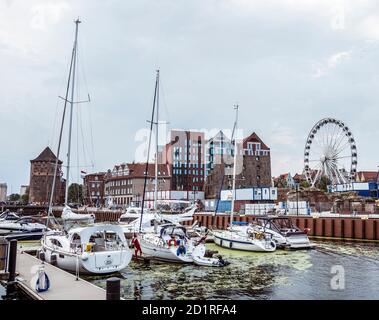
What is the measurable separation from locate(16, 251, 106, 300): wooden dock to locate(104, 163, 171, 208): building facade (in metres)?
99.1

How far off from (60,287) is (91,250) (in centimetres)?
529

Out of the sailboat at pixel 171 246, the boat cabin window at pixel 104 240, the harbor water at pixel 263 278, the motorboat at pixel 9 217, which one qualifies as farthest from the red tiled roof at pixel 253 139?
the boat cabin window at pixel 104 240

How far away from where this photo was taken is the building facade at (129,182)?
12511 centimetres

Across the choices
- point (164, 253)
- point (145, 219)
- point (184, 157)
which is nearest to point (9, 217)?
point (145, 219)

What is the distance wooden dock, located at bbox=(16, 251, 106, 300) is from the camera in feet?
45.0

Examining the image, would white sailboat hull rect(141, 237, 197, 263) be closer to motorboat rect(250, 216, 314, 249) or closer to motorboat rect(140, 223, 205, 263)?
motorboat rect(140, 223, 205, 263)

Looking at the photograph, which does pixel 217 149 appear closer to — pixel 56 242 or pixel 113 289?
pixel 56 242

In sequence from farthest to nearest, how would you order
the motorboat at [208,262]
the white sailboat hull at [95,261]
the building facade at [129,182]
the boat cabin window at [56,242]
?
the building facade at [129,182] → the motorboat at [208,262] → the boat cabin window at [56,242] → the white sailboat hull at [95,261]

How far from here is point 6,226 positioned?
44.5m

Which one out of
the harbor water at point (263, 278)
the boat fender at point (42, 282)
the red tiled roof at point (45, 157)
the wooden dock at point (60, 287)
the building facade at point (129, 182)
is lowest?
the harbor water at point (263, 278)

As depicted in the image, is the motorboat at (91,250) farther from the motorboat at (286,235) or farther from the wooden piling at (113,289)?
the motorboat at (286,235)

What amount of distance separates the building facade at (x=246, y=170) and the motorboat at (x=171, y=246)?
76076mm
